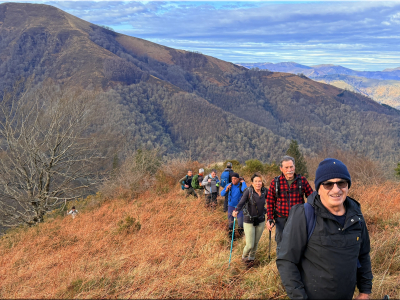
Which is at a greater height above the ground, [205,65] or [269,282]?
[205,65]

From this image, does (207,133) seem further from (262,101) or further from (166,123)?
(262,101)

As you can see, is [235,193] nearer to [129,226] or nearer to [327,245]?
[129,226]

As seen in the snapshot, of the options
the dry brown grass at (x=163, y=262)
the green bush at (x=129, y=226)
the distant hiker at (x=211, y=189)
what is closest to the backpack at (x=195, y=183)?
the distant hiker at (x=211, y=189)

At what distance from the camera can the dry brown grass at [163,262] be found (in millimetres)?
3059

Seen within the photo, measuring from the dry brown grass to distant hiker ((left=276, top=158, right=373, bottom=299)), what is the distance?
1.12 m

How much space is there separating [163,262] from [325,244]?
2829 mm

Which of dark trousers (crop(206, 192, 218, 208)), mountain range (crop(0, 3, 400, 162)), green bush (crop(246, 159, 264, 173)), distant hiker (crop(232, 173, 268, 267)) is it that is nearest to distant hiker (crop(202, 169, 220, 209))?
dark trousers (crop(206, 192, 218, 208))

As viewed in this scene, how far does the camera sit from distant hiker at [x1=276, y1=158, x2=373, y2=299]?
1.65 metres

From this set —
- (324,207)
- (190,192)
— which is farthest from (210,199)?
(324,207)

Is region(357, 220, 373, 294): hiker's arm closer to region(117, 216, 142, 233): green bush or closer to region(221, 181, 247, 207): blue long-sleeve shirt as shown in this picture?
region(221, 181, 247, 207): blue long-sleeve shirt

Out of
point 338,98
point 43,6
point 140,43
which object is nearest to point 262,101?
point 338,98

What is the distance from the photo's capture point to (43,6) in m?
153

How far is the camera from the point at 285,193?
3615 mm

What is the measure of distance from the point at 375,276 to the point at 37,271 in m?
4.60
